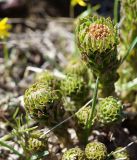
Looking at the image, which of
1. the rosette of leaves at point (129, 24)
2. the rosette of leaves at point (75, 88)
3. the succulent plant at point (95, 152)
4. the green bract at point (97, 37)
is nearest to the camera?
the green bract at point (97, 37)

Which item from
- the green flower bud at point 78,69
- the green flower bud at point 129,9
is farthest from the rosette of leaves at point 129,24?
the green flower bud at point 78,69

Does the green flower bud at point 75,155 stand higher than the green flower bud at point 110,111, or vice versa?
the green flower bud at point 110,111

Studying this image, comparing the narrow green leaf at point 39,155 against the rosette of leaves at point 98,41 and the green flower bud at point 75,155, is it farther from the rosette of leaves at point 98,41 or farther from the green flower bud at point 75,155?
the rosette of leaves at point 98,41

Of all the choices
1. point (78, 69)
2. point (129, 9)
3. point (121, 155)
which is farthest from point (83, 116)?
point (129, 9)

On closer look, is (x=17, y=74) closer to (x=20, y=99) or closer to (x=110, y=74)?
(x=20, y=99)

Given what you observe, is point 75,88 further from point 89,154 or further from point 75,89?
point 89,154

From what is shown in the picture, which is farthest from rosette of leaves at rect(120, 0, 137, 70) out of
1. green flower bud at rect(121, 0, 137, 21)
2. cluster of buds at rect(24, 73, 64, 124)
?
cluster of buds at rect(24, 73, 64, 124)
